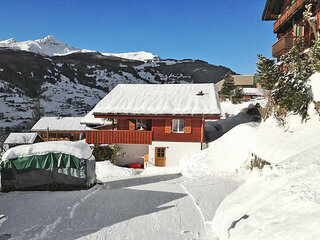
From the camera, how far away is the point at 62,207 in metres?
9.27

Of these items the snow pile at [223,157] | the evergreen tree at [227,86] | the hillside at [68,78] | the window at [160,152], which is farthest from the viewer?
the hillside at [68,78]

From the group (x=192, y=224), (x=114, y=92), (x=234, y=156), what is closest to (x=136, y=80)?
(x=114, y=92)

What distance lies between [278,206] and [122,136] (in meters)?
14.0

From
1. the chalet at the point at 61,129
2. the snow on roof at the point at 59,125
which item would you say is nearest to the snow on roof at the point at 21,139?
the chalet at the point at 61,129

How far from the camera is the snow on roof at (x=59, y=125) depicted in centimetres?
3706

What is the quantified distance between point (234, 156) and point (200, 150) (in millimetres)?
3379

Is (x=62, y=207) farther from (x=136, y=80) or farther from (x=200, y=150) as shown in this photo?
(x=136, y=80)

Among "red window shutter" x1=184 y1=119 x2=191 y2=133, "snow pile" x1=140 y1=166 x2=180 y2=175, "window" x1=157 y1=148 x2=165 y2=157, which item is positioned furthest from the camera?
"window" x1=157 y1=148 x2=165 y2=157

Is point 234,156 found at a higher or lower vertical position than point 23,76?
lower

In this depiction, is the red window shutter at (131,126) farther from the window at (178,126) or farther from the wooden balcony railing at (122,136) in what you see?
the window at (178,126)

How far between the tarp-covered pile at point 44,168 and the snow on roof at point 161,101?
19.5 ft

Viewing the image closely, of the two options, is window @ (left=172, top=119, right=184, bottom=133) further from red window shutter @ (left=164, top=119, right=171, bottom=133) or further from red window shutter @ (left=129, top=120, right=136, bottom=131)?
red window shutter @ (left=129, top=120, right=136, bottom=131)

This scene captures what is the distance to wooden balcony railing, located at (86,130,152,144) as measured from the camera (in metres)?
17.3

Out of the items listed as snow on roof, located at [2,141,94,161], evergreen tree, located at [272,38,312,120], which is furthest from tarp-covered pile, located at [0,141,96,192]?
evergreen tree, located at [272,38,312,120]
